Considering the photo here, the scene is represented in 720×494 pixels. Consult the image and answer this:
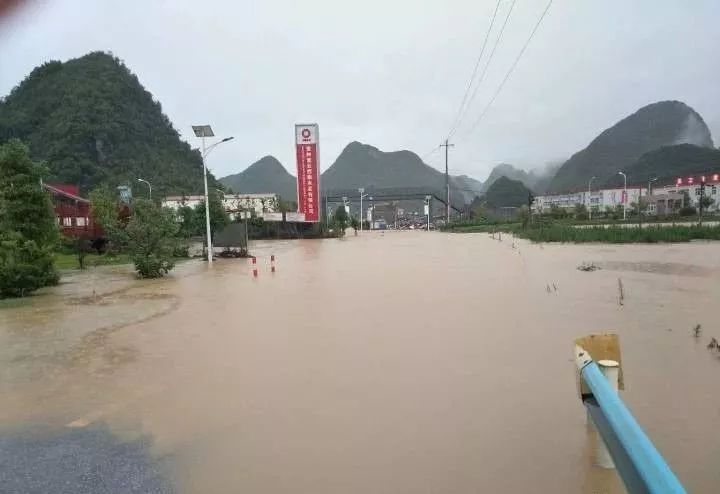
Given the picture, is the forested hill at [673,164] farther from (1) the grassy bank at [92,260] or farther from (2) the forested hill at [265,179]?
(1) the grassy bank at [92,260]

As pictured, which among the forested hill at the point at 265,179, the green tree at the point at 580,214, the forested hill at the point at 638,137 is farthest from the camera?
the forested hill at the point at 265,179

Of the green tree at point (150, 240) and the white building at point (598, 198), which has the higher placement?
the white building at point (598, 198)

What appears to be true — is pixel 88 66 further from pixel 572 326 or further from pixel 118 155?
pixel 572 326

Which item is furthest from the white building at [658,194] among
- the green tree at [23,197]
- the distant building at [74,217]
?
the green tree at [23,197]

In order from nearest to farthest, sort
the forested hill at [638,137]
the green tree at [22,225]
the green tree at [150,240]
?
the green tree at [22,225], the green tree at [150,240], the forested hill at [638,137]

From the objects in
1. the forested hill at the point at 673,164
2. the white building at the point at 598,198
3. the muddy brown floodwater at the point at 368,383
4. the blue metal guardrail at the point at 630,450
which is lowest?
the muddy brown floodwater at the point at 368,383

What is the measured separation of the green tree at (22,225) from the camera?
12016 millimetres

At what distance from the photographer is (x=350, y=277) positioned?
15000 mm

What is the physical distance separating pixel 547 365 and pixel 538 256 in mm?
15474

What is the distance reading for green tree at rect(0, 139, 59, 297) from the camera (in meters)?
12.0

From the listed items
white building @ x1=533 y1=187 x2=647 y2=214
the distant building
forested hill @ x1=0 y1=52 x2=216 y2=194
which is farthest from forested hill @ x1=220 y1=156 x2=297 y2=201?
the distant building

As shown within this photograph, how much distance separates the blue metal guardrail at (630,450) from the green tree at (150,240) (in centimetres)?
1518

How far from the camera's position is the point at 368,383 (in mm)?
5203

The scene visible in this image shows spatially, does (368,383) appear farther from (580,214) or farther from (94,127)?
(94,127)
